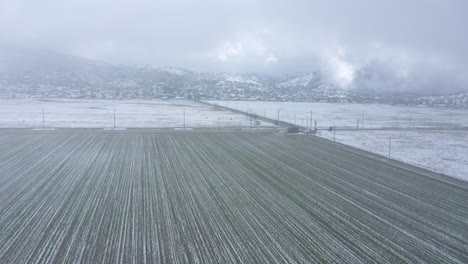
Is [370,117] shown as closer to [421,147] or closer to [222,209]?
[421,147]

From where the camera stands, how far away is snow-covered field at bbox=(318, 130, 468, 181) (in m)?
28.9

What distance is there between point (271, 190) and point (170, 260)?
964cm

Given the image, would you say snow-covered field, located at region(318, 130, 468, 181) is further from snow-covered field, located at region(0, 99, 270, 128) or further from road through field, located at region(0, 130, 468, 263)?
snow-covered field, located at region(0, 99, 270, 128)

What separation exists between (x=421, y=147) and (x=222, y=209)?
3169 centimetres

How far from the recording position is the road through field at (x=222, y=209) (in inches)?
480

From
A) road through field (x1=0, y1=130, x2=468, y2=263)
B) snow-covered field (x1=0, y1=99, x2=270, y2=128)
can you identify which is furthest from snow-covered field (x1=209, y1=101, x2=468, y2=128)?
road through field (x1=0, y1=130, x2=468, y2=263)

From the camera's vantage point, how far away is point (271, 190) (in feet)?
65.4

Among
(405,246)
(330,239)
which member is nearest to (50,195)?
(330,239)

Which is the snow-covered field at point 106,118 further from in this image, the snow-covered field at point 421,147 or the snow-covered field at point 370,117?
the snow-covered field at point 421,147

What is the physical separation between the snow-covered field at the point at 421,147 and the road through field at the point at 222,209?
3.82 m

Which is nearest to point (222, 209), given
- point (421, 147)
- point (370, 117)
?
point (421, 147)

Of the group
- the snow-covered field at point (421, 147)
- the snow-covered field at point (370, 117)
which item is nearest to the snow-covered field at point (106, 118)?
the snow-covered field at point (370, 117)

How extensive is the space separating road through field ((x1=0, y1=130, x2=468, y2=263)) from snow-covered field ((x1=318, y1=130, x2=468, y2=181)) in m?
3.82

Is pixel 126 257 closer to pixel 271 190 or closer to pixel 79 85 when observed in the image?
pixel 271 190
